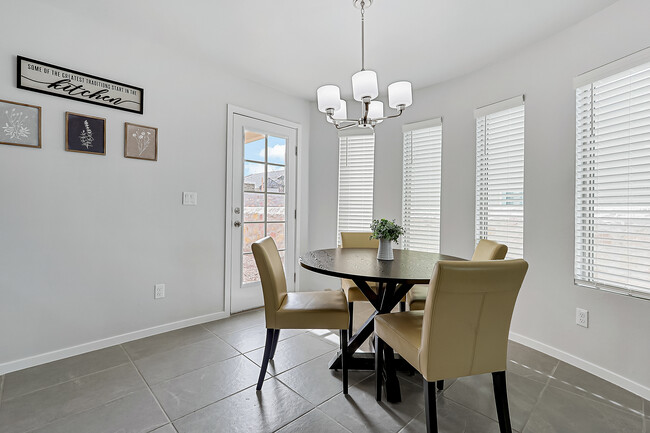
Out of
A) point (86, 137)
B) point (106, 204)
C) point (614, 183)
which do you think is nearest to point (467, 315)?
point (614, 183)

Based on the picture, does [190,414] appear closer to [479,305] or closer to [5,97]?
[479,305]

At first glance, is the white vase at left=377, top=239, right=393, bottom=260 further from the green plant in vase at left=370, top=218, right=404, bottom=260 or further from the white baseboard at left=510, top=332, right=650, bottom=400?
the white baseboard at left=510, top=332, right=650, bottom=400

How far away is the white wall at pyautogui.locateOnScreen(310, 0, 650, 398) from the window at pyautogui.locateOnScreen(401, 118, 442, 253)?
0.10m

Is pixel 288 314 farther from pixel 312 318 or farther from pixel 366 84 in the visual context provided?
pixel 366 84

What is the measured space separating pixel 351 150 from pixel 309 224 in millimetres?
1076

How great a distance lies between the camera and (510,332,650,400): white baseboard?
185 cm

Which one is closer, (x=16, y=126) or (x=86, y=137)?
(x=16, y=126)

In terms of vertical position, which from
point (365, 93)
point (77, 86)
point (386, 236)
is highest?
point (77, 86)

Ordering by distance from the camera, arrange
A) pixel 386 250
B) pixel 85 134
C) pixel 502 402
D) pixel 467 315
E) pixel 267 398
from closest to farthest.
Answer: pixel 467 315 → pixel 502 402 → pixel 267 398 → pixel 386 250 → pixel 85 134

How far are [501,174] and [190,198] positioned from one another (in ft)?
9.26

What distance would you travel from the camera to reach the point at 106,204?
235 cm

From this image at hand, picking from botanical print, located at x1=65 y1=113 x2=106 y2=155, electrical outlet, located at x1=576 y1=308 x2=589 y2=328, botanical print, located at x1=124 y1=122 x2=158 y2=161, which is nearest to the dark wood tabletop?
electrical outlet, located at x1=576 y1=308 x2=589 y2=328

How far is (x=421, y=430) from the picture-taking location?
4.91ft

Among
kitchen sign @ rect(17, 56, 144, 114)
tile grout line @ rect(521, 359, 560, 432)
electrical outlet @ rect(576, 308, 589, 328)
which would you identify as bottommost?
tile grout line @ rect(521, 359, 560, 432)
